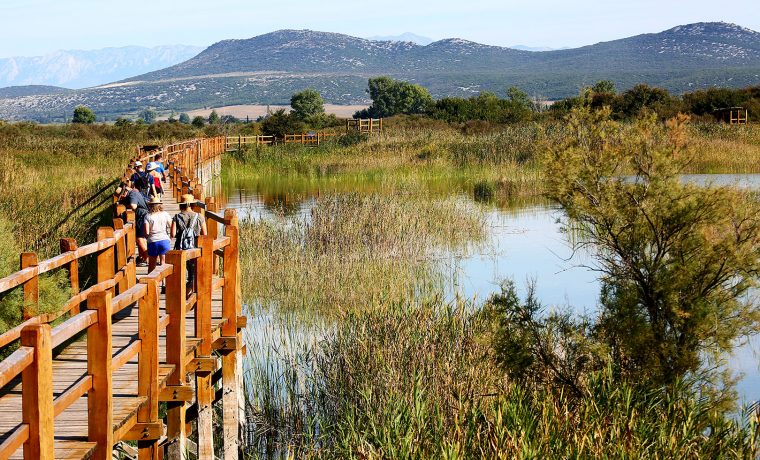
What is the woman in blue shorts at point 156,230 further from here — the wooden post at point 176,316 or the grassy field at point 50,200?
the wooden post at point 176,316

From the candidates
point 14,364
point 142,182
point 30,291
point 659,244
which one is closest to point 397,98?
point 142,182

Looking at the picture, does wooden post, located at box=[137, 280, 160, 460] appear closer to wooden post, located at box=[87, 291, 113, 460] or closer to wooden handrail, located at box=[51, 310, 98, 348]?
wooden post, located at box=[87, 291, 113, 460]

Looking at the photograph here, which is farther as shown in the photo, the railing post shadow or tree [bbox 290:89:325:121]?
tree [bbox 290:89:325:121]

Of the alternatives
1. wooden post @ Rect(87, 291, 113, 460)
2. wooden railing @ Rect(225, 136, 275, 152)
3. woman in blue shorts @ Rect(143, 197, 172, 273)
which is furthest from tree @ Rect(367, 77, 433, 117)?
wooden post @ Rect(87, 291, 113, 460)

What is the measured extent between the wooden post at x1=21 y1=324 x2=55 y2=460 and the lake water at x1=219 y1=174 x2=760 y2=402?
8814mm

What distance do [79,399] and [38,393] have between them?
2003 millimetres

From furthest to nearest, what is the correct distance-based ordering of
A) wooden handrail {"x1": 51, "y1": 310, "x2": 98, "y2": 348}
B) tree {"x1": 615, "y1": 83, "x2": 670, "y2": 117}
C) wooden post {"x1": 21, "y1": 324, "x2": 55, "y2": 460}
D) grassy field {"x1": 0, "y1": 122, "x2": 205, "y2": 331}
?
tree {"x1": 615, "y1": 83, "x2": 670, "y2": 117}
grassy field {"x1": 0, "y1": 122, "x2": 205, "y2": 331}
wooden handrail {"x1": 51, "y1": 310, "x2": 98, "y2": 348}
wooden post {"x1": 21, "y1": 324, "x2": 55, "y2": 460}

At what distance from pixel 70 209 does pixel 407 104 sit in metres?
Result: 129

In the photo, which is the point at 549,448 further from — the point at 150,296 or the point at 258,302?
the point at 258,302

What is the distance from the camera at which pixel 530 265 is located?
21.8m

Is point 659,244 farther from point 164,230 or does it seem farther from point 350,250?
point 350,250

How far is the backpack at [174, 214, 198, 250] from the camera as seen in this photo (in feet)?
38.3

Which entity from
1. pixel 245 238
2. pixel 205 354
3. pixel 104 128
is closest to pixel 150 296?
pixel 205 354

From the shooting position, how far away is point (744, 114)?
53.6m
